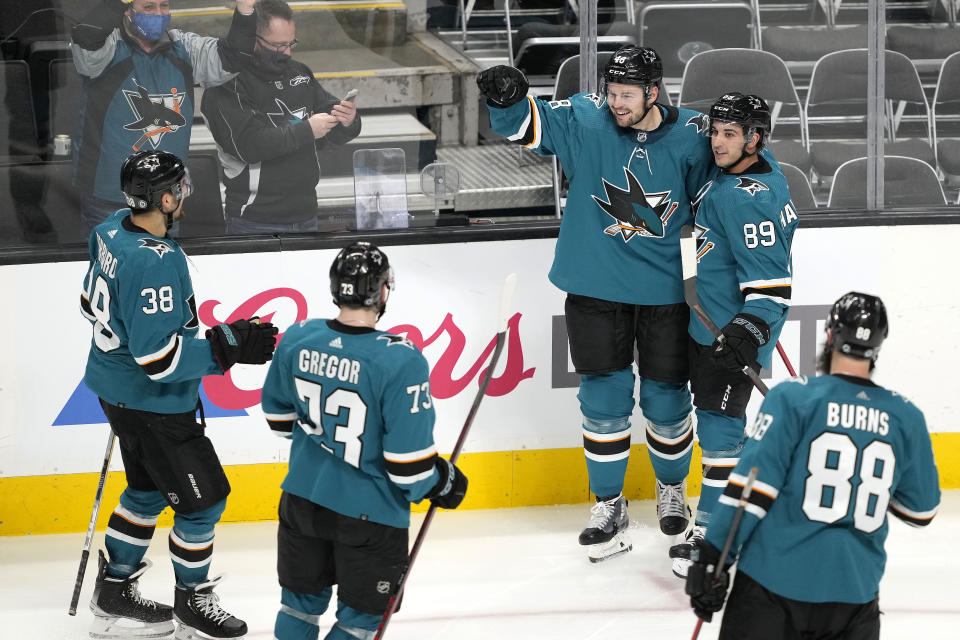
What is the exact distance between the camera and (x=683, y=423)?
12.5 feet

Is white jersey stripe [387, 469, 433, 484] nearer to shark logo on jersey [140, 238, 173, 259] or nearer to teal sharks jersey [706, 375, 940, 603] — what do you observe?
teal sharks jersey [706, 375, 940, 603]

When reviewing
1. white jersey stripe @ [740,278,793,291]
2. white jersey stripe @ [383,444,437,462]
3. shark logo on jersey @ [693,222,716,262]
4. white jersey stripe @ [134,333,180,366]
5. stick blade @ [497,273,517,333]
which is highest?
shark logo on jersey @ [693,222,716,262]

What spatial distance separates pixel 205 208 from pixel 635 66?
1499 millimetres

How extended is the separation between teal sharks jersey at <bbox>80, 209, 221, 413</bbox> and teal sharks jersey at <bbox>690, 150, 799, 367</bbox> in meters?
1.46

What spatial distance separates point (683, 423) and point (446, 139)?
1.28 m

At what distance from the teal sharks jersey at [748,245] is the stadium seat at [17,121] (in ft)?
7.07

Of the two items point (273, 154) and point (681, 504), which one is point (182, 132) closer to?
point (273, 154)

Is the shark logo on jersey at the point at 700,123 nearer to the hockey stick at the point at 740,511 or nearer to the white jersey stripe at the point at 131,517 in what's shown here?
the hockey stick at the point at 740,511

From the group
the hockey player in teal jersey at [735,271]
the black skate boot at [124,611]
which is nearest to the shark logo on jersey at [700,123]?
the hockey player in teal jersey at [735,271]

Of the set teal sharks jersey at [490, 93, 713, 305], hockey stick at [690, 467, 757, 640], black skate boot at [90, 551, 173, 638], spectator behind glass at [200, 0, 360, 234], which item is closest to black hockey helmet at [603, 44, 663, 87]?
teal sharks jersey at [490, 93, 713, 305]

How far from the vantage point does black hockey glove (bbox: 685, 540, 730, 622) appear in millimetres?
2270

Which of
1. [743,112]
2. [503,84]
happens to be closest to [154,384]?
[503,84]

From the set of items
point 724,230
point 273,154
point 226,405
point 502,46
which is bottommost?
point 226,405

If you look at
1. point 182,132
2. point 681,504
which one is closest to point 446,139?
point 182,132
